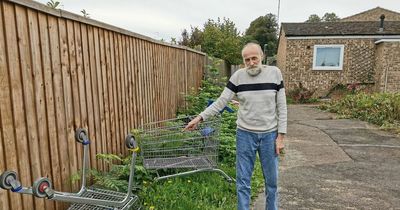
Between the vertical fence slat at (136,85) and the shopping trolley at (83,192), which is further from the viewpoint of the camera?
the vertical fence slat at (136,85)

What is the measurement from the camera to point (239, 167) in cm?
348

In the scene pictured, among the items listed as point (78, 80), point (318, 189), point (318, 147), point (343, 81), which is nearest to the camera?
point (78, 80)

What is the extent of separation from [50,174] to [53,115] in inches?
21.7

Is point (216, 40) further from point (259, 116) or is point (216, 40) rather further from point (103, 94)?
point (259, 116)

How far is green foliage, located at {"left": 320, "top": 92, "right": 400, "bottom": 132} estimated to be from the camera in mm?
10094

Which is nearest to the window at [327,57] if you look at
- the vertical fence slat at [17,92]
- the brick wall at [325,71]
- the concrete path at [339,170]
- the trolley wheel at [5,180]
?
the brick wall at [325,71]

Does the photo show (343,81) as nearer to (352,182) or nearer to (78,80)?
(352,182)

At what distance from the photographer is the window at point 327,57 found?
17.5 m

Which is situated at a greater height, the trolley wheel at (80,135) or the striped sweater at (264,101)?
the striped sweater at (264,101)

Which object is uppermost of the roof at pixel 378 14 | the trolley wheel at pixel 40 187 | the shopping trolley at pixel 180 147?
the roof at pixel 378 14

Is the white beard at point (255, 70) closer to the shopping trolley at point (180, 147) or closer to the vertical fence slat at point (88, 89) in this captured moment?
the shopping trolley at point (180, 147)

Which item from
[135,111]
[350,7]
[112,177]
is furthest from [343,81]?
[350,7]

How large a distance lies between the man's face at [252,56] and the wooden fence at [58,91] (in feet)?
5.88

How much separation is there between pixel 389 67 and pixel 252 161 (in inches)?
609
